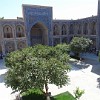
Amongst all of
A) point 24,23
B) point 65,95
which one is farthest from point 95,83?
point 24,23

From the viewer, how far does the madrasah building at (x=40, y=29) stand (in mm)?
26172

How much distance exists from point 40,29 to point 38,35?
162 cm

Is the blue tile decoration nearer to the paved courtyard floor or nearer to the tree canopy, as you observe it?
the paved courtyard floor

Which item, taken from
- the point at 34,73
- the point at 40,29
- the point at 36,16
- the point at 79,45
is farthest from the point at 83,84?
the point at 40,29

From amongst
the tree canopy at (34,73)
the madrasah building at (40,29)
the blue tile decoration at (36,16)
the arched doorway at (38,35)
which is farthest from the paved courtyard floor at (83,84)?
the arched doorway at (38,35)

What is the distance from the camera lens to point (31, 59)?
28.3ft

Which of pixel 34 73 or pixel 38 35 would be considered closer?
pixel 34 73

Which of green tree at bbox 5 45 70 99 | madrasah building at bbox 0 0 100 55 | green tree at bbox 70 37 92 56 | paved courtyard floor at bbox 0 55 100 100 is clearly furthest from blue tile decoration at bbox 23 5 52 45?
green tree at bbox 5 45 70 99

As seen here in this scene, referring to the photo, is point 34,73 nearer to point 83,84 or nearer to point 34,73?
point 34,73

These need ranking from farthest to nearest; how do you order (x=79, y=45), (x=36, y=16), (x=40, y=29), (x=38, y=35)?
(x=38, y=35), (x=40, y=29), (x=36, y=16), (x=79, y=45)

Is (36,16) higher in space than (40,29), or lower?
higher

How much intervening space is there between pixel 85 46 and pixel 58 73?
44.5ft

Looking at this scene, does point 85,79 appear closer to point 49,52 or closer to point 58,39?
point 49,52

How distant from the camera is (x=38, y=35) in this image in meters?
32.7
